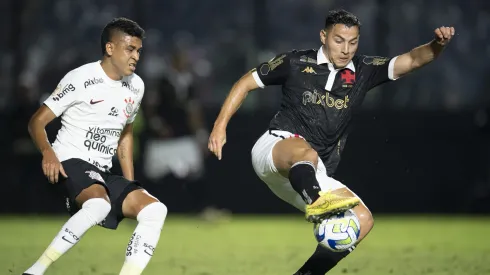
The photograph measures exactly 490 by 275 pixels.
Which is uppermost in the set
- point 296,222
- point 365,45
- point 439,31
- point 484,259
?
point 439,31

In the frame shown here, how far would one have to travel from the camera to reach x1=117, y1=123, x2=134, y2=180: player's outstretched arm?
8.48 metres

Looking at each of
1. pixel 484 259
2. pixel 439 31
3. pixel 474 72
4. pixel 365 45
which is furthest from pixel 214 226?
pixel 439 31

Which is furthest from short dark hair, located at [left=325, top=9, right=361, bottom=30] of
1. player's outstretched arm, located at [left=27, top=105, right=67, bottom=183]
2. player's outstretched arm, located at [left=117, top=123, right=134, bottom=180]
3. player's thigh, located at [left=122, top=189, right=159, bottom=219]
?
player's outstretched arm, located at [left=27, top=105, right=67, bottom=183]

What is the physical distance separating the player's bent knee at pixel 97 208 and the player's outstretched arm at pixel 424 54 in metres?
2.43

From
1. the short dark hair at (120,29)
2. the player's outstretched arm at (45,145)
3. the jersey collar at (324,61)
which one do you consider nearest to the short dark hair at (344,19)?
the jersey collar at (324,61)

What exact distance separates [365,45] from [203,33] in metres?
2.22

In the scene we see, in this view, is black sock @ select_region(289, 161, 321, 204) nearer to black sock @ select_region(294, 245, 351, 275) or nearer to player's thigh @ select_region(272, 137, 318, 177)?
player's thigh @ select_region(272, 137, 318, 177)

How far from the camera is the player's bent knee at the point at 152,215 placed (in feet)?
25.4

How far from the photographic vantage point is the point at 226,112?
8.24 metres

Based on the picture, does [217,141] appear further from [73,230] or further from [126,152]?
[73,230]

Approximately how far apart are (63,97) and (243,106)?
790 cm

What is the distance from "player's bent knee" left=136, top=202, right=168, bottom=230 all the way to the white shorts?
0.89m

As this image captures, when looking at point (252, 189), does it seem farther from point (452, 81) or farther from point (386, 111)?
point (452, 81)

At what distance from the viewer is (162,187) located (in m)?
16.0
